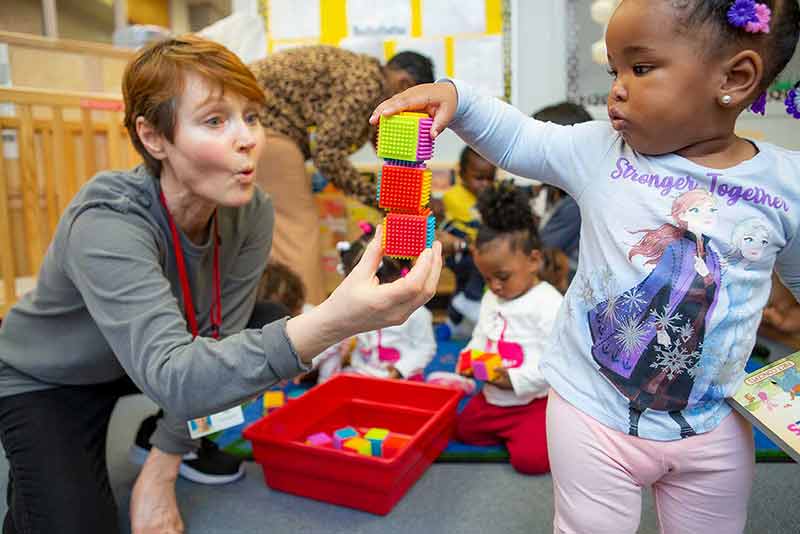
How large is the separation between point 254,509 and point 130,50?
7.75ft

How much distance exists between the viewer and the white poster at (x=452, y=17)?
10.8 ft

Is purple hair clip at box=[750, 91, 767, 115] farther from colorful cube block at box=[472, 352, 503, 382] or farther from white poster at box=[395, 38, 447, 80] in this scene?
white poster at box=[395, 38, 447, 80]

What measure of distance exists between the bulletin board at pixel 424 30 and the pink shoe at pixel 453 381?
1.72 meters

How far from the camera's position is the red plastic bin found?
139cm

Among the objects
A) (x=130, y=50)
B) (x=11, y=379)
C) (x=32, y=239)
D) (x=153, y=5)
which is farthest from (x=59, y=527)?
(x=153, y=5)

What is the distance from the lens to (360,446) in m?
1.55

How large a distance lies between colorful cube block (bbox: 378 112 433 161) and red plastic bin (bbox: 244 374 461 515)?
0.77 m

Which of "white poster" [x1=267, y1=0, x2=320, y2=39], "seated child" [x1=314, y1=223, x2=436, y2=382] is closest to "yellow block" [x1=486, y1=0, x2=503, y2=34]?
"white poster" [x1=267, y1=0, x2=320, y2=39]

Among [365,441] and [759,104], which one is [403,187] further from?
[365,441]

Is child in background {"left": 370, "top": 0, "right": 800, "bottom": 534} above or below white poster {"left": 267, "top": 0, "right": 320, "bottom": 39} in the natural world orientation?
below

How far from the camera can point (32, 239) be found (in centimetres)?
253

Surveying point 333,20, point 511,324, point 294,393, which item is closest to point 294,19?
point 333,20

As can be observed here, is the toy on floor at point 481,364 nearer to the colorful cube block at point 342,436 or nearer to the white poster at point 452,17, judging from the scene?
the colorful cube block at point 342,436

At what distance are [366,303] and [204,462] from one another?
3.13ft
